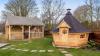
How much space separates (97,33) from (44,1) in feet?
83.9

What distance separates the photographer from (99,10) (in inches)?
1449

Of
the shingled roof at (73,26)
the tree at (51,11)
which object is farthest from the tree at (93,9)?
the shingled roof at (73,26)

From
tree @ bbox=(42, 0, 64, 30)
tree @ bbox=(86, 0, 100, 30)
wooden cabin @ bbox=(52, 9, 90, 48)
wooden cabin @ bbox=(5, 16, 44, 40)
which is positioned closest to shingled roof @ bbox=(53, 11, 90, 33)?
wooden cabin @ bbox=(52, 9, 90, 48)

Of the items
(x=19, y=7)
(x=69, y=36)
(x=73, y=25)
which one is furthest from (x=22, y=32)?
(x=69, y=36)

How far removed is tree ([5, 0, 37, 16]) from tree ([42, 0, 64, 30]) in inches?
129

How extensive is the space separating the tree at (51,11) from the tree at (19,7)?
3.27 meters

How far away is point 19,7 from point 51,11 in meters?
7.43

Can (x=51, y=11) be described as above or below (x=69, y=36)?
above

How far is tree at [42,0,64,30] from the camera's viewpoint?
1656 inches

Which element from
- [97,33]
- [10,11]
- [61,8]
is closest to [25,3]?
[10,11]

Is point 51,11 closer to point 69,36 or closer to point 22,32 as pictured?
point 22,32

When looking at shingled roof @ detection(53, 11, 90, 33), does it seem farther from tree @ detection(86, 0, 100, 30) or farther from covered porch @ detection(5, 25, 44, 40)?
tree @ detection(86, 0, 100, 30)

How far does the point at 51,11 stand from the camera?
139 feet

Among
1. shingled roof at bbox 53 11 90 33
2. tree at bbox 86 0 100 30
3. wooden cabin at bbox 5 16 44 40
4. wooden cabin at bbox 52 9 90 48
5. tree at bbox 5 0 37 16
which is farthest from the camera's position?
tree at bbox 5 0 37 16
